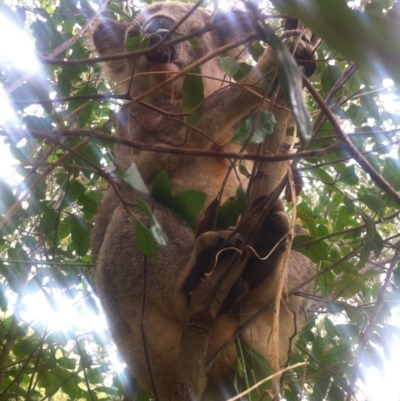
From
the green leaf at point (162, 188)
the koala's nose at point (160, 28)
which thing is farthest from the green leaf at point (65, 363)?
the koala's nose at point (160, 28)

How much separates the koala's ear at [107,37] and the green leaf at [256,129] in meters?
2.74

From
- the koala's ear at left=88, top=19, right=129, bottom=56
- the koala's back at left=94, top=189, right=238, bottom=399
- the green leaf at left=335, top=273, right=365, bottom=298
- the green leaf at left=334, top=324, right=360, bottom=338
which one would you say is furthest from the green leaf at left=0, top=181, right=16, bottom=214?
the koala's ear at left=88, top=19, right=129, bottom=56

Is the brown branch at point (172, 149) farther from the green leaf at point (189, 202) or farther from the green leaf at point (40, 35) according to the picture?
the green leaf at point (40, 35)

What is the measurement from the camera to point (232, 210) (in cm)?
221

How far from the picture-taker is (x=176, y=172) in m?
3.19

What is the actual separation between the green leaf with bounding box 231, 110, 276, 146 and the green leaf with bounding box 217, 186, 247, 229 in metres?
0.40

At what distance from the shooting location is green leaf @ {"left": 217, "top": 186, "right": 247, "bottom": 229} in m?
2.13

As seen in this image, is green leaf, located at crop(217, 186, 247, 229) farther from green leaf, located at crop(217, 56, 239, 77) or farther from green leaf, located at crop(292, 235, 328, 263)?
Result: green leaf, located at crop(217, 56, 239, 77)

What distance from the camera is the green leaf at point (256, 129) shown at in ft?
5.58

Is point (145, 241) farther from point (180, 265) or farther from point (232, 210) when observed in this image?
point (180, 265)

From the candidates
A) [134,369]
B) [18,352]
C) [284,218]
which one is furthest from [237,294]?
[18,352]

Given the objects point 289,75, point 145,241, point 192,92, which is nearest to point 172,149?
point 289,75

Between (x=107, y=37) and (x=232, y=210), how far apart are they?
262 centimetres

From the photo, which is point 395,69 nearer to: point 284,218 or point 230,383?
point 284,218
